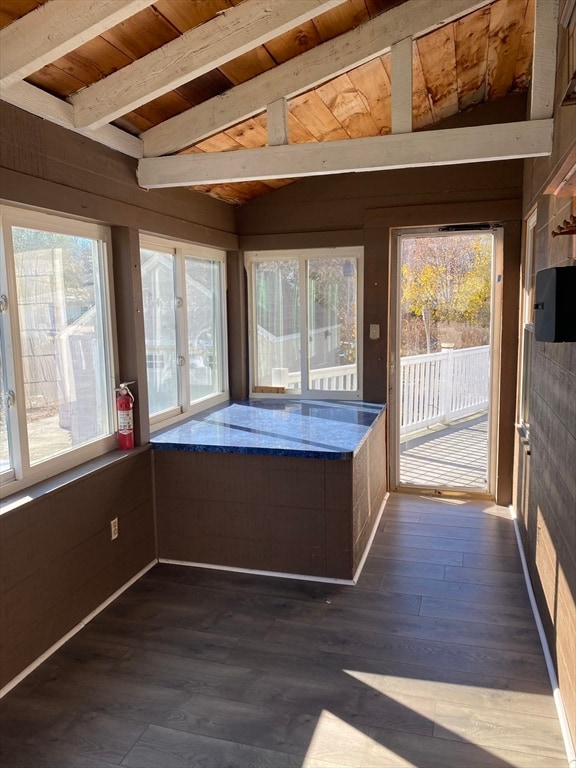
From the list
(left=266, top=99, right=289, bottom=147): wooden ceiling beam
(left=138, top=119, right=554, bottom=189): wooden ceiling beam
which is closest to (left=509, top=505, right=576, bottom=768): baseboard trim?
(left=138, top=119, right=554, bottom=189): wooden ceiling beam

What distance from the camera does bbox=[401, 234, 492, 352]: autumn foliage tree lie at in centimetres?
421

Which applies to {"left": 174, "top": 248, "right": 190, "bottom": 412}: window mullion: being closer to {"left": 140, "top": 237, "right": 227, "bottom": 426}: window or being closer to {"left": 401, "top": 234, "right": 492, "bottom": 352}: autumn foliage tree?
{"left": 140, "top": 237, "right": 227, "bottom": 426}: window

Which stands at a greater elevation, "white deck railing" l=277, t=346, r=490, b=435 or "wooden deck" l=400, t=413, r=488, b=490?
"white deck railing" l=277, t=346, r=490, b=435

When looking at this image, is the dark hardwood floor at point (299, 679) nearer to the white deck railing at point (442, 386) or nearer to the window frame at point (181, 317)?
the window frame at point (181, 317)

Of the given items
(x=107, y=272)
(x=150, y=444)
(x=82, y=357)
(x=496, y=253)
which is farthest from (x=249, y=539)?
(x=496, y=253)

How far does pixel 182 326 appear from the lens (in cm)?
387

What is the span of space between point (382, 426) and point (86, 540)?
2299 millimetres

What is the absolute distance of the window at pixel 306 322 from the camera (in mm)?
4445

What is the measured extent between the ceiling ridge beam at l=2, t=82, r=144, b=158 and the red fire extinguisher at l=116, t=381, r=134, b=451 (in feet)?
4.11

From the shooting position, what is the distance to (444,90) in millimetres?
3508

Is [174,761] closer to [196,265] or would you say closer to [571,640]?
[571,640]

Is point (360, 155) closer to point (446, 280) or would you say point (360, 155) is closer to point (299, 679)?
point (446, 280)

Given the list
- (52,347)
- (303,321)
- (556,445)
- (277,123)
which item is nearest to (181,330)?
(303,321)

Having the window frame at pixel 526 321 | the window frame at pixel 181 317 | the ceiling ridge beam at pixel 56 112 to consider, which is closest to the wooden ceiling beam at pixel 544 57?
the window frame at pixel 526 321
